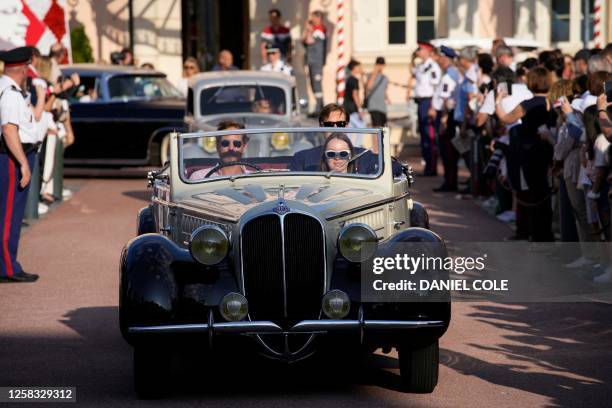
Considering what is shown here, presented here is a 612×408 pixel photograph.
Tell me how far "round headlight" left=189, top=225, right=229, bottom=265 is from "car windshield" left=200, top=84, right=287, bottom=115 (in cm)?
1098

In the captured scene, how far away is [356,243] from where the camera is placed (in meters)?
8.14

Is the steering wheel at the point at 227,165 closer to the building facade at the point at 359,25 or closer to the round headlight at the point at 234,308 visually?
the round headlight at the point at 234,308

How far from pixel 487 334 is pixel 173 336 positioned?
2.91 metres

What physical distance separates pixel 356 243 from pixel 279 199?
502 mm

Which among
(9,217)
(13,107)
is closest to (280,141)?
(13,107)

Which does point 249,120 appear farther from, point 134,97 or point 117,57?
point 117,57

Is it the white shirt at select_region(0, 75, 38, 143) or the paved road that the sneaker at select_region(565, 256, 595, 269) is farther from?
the white shirt at select_region(0, 75, 38, 143)

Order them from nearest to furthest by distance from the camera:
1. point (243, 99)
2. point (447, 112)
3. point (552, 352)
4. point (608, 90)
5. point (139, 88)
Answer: point (552, 352)
point (608, 90)
point (243, 99)
point (447, 112)
point (139, 88)

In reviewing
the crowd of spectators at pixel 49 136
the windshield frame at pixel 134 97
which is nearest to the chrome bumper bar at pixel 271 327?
the crowd of spectators at pixel 49 136

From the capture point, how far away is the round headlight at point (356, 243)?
813 cm

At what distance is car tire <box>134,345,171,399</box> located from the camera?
8.10 metres

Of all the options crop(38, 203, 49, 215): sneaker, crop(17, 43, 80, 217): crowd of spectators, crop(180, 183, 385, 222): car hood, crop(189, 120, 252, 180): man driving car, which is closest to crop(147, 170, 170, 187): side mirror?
crop(189, 120, 252, 180): man driving car

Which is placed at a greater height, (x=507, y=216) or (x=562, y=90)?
(x=562, y=90)

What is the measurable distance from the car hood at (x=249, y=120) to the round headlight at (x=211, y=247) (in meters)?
10.2
